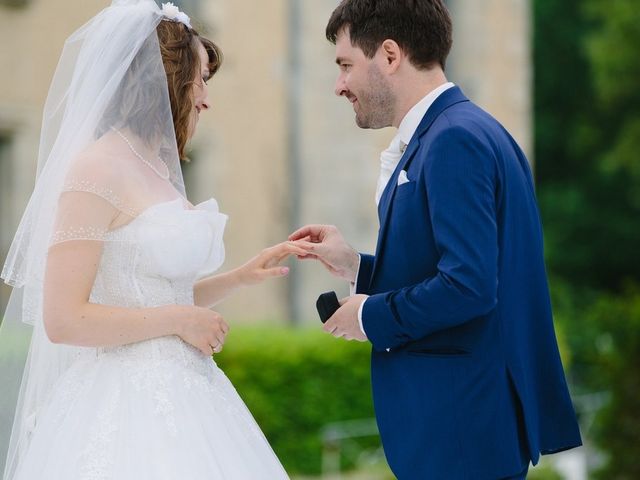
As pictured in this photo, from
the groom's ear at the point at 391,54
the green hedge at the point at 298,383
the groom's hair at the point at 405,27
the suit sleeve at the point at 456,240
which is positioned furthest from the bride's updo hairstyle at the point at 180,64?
the green hedge at the point at 298,383

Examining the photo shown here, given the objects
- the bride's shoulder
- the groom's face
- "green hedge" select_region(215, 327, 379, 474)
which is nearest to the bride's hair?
the bride's shoulder

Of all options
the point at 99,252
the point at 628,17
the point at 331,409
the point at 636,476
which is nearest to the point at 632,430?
the point at 636,476

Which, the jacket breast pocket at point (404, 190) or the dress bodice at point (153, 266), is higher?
the jacket breast pocket at point (404, 190)

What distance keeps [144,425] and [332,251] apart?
30.4 inches

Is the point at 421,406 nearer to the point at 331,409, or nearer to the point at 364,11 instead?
the point at 364,11

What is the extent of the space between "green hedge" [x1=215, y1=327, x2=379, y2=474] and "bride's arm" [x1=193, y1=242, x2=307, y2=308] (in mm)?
5072

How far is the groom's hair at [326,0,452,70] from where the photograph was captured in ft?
10.2

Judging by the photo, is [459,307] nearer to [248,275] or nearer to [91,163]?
[248,275]

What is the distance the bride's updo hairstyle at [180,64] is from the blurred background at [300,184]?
15.2ft

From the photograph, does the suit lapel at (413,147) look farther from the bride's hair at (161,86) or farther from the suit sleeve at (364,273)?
the bride's hair at (161,86)

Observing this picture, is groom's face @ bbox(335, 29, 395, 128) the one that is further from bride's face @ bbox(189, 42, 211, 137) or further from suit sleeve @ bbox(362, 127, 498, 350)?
bride's face @ bbox(189, 42, 211, 137)

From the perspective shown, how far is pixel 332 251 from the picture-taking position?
11.1 ft

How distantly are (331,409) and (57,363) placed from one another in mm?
6151

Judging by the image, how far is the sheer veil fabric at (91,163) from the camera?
3.10 metres
